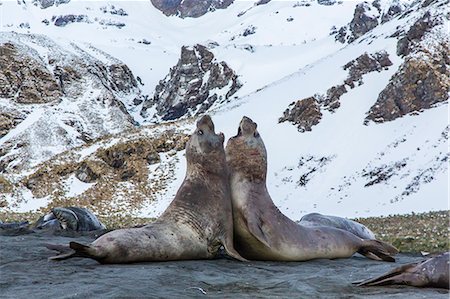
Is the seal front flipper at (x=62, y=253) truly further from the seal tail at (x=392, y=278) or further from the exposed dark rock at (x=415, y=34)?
the exposed dark rock at (x=415, y=34)

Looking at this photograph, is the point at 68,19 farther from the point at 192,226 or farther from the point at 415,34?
the point at 192,226

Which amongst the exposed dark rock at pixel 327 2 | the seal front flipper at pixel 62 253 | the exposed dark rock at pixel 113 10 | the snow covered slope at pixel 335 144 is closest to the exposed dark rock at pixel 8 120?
the snow covered slope at pixel 335 144

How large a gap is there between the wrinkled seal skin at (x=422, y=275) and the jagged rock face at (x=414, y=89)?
32732mm

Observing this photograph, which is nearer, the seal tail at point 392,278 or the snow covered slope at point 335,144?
the seal tail at point 392,278

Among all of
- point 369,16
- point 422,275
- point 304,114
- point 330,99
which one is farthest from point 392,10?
point 422,275

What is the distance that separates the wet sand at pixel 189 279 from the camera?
16.9ft

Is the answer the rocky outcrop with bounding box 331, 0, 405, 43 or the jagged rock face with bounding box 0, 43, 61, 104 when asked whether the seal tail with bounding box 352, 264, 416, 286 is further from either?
the jagged rock face with bounding box 0, 43, 61, 104

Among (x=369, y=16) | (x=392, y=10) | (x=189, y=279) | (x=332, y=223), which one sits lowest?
(x=189, y=279)

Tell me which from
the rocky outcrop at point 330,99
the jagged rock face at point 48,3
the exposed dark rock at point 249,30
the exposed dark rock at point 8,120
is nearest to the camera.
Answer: the rocky outcrop at point 330,99

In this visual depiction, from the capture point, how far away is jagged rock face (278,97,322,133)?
4203cm

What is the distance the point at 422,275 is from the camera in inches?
225

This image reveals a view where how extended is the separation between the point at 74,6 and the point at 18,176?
147 m

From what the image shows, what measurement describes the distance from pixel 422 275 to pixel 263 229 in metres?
2.84

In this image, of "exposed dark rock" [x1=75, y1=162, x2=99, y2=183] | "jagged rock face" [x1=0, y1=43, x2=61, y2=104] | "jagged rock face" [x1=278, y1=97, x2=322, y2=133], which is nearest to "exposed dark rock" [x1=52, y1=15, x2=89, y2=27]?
"jagged rock face" [x1=0, y1=43, x2=61, y2=104]
